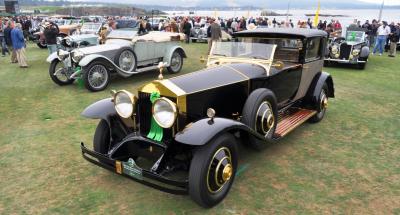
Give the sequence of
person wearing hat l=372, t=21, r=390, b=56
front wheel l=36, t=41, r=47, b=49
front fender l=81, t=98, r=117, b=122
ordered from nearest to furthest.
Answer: front fender l=81, t=98, r=117, b=122 → person wearing hat l=372, t=21, r=390, b=56 → front wheel l=36, t=41, r=47, b=49

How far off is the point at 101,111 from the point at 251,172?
6.48 feet

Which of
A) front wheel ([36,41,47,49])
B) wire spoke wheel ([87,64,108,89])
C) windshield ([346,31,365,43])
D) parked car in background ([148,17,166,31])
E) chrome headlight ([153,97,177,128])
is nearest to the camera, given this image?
chrome headlight ([153,97,177,128])

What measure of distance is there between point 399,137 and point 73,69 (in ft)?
24.9

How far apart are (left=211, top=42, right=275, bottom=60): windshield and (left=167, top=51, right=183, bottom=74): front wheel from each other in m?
5.38

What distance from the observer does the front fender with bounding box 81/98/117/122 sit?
3.84 meters

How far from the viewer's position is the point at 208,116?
133 inches

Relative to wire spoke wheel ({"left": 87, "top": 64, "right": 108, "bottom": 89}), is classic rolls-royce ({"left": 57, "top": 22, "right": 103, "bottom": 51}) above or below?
above

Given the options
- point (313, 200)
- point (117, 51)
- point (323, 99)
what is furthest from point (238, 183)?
point (117, 51)

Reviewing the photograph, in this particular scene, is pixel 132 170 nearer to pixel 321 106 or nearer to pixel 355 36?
pixel 321 106

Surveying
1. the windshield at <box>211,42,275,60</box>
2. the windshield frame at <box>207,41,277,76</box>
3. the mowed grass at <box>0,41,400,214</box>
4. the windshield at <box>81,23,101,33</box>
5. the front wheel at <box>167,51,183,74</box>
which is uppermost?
the windshield at <box>81,23,101,33</box>

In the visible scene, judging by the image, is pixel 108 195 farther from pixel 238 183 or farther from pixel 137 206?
pixel 238 183

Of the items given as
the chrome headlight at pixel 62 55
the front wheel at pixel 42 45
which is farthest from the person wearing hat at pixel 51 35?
the front wheel at pixel 42 45

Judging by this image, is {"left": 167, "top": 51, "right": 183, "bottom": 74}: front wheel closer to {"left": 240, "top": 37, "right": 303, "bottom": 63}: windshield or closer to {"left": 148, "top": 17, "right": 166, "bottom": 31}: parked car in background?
{"left": 240, "top": 37, "right": 303, "bottom": 63}: windshield

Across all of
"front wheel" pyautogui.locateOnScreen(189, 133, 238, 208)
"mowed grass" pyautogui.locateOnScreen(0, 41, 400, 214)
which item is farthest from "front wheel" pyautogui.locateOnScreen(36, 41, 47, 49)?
"front wheel" pyautogui.locateOnScreen(189, 133, 238, 208)
